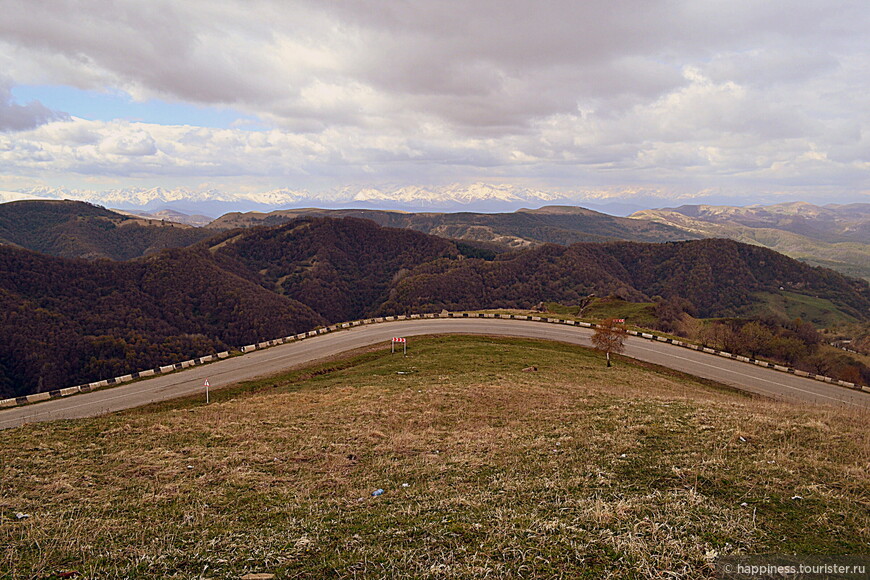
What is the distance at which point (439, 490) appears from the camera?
1132 centimetres

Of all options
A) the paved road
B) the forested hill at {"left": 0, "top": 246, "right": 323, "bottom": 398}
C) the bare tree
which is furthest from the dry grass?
the forested hill at {"left": 0, "top": 246, "right": 323, "bottom": 398}

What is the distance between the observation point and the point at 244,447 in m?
16.7

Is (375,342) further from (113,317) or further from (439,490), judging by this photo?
(113,317)

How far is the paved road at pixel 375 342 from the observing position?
32.5 metres

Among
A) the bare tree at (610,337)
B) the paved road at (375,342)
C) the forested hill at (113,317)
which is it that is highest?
the bare tree at (610,337)

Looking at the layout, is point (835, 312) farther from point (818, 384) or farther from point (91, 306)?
point (91, 306)

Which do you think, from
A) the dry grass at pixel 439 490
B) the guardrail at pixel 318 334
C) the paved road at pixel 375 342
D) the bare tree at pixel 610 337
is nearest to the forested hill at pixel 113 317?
the guardrail at pixel 318 334

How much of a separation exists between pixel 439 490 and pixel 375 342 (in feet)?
134

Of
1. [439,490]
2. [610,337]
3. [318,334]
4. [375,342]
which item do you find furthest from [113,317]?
[439,490]

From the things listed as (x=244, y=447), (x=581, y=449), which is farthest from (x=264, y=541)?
(x=581, y=449)

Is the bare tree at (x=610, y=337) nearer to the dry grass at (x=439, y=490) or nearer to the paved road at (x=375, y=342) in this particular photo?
the paved road at (x=375, y=342)

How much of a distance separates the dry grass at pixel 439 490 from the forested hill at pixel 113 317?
129 meters

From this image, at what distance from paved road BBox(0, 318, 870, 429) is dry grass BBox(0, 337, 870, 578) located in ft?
49.1

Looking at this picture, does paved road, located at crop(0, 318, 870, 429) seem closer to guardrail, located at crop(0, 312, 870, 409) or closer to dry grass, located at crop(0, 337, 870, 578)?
guardrail, located at crop(0, 312, 870, 409)
